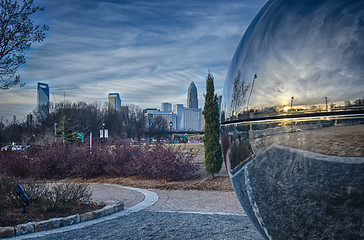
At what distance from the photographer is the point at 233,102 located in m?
2.85

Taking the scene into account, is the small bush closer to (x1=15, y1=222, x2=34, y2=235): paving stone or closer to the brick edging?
the brick edging

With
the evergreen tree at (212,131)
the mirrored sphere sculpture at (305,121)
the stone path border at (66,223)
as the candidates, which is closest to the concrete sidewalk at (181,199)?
the stone path border at (66,223)

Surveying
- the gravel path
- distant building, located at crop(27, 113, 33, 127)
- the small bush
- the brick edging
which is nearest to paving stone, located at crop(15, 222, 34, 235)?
the brick edging

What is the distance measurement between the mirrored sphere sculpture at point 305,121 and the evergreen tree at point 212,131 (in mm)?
11209

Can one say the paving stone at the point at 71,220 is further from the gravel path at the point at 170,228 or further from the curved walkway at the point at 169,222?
the gravel path at the point at 170,228

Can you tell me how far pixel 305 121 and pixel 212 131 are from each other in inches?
466

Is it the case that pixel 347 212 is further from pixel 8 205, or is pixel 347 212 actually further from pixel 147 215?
pixel 8 205

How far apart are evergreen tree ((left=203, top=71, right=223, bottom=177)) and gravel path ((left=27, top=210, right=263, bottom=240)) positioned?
6183 mm

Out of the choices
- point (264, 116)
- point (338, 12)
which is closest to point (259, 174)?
point (264, 116)

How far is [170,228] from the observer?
6469 mm

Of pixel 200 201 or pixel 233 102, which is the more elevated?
pixel 233 102

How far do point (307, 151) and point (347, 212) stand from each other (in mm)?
472

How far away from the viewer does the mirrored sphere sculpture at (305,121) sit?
2064 mm

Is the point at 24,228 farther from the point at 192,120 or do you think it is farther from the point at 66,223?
the point at 192,120
